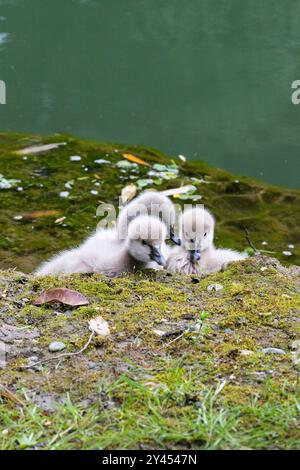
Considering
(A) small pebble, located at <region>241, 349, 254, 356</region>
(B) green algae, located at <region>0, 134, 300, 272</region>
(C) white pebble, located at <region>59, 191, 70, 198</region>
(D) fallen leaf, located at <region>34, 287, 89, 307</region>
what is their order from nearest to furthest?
(A) small pebble, located at <region>241, 349, 254, 356</region> < (D) fallen leaf, located at <region>34, 287, 89, 307</region> < (B) green algae, located at <region>0, 134, 300, 272</region> < (C) white pebble, located at <region>59, 191, 70, 198</region>

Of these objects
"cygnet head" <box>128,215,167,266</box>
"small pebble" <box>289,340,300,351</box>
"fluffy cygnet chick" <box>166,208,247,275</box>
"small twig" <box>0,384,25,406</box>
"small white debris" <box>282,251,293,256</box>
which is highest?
"small twig" <box>0,384,25,406</box>

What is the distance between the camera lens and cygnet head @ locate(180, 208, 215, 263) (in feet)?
15.4

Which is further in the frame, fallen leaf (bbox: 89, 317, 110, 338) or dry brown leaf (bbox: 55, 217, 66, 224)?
dry brown leaf (bbox: 55, 217, 66, 224)

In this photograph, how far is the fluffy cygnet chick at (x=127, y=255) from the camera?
4.36m

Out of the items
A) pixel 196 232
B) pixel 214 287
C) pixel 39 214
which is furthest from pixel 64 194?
pixel 214 287

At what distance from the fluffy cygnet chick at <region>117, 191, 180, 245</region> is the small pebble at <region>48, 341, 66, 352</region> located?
6.23ft

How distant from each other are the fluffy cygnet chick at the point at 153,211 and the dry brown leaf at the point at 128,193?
1.24 m

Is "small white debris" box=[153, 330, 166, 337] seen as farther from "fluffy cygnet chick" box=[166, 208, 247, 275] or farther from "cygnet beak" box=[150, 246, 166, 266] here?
"fluffy cygnet chick" box=[166, 208, 247, 275]

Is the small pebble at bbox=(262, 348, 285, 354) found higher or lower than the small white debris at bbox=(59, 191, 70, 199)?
higher

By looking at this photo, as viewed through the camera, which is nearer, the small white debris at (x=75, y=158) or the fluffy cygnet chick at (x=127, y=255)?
the fluffy cygnet chick at (x=127, y=255)

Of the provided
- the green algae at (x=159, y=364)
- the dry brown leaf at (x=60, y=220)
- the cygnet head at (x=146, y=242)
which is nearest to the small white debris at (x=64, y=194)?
the dry brown leaf at (x=60, y=220)

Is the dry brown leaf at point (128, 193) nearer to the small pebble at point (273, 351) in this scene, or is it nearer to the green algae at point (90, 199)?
the green algae at point (90, 199)

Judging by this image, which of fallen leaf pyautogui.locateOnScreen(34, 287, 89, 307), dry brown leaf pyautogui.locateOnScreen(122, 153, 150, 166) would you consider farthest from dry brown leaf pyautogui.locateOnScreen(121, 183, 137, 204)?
fallen leaf pyautogui.locateOnScreen(34, 287, 89, 307)

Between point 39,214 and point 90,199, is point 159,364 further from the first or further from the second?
point 90,199
